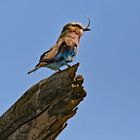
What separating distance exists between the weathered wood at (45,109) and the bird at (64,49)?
76cm

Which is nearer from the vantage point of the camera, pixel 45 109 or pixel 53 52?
pixel 45 109

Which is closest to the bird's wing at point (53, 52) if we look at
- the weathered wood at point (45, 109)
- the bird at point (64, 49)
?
the bird at point (64, 49)

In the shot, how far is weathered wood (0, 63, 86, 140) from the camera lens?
6465mm

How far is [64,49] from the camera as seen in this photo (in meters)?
7.73

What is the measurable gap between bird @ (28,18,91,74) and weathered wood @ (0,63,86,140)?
76 centimetres

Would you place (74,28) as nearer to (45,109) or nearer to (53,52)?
(53,52)

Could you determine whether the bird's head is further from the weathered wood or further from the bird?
the weathered wood

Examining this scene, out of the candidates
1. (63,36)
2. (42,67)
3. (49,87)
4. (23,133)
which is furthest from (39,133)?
(63,36)

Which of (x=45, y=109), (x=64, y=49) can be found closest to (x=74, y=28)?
(x=64, y=49)

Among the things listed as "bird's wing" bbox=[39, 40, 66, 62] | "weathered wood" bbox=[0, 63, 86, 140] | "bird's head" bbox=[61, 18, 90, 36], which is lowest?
"weathered wood" bbox=[0, 63, 86, 140]

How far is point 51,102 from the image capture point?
6562 mm

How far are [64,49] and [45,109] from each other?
4.91 ft

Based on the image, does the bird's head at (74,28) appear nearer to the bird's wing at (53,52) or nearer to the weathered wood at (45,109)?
the bird's wing at (53,52)

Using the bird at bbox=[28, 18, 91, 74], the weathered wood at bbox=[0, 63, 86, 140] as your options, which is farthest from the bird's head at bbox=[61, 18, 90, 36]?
the weathered wood at bbox=[0, 63, 86, 140]
